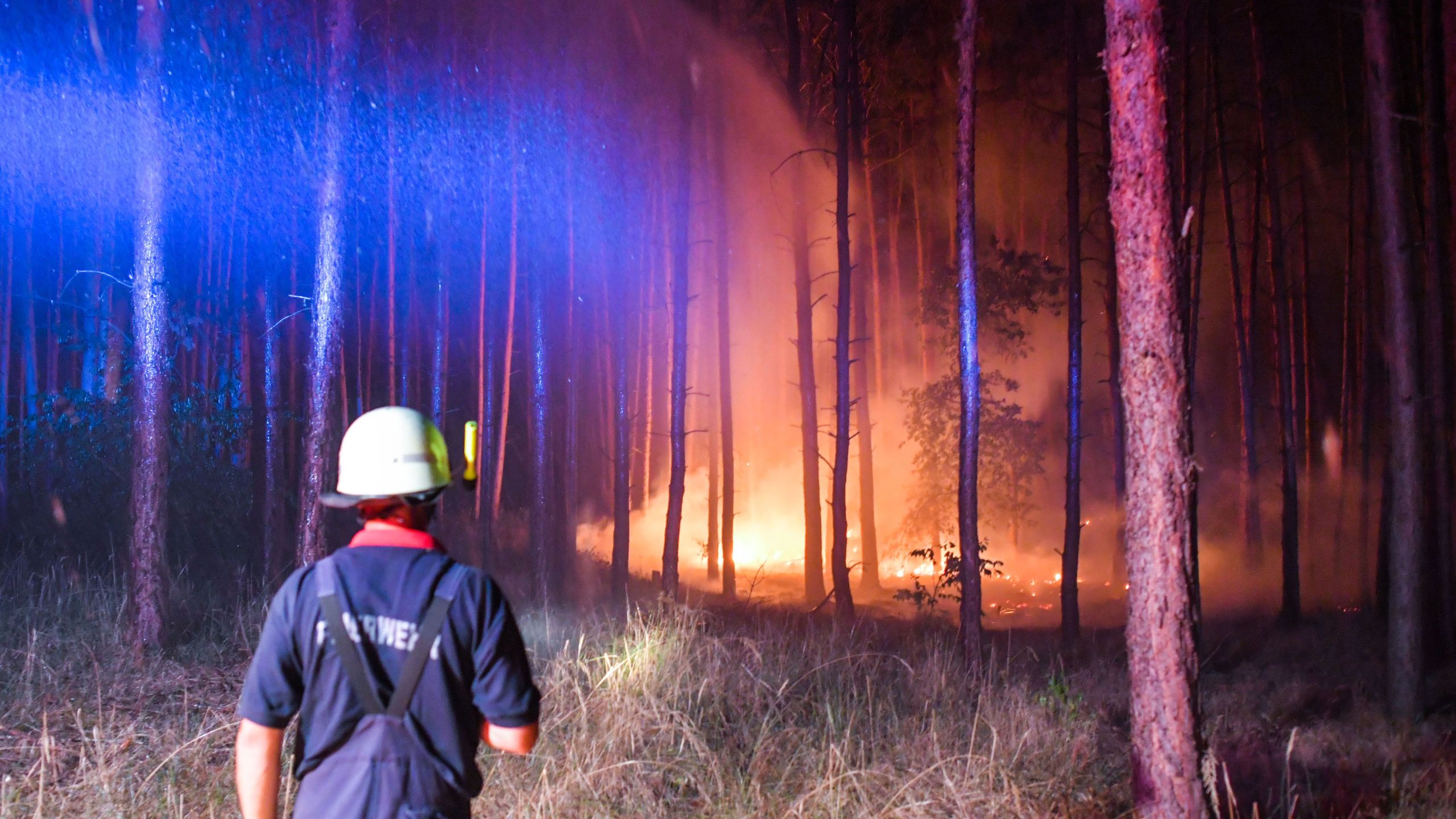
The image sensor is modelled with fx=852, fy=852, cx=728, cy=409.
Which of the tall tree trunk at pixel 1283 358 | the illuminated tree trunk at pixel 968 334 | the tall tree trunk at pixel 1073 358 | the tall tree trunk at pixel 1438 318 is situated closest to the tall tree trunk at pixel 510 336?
the illuminated tree trunk at pixel 968 334

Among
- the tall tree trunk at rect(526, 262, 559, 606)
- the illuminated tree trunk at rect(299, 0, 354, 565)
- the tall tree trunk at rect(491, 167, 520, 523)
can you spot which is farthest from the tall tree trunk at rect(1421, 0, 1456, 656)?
the tall tree trunk at rect(491, 167, 520, 523)

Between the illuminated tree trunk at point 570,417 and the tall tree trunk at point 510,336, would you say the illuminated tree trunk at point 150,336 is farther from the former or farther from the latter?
the tall tree trunk at point 510,336

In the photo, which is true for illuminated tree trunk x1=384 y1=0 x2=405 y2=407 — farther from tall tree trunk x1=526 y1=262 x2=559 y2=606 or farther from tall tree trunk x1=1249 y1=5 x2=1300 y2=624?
tall tree trunk x1=1249 y1=5 x2=1300 y2=624

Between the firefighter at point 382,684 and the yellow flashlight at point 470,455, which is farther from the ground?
the yellow flashlight at point 470,455

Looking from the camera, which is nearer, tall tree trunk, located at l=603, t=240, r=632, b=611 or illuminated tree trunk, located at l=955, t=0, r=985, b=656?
illuminated tree trunk, located at l=955, t=0, r=985, b=656

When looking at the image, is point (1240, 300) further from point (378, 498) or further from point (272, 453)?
point (378, 498)

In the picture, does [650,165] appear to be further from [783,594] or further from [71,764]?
[71,764]

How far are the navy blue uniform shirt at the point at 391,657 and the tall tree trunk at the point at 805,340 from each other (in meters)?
16.2

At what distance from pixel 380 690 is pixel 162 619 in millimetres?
7562

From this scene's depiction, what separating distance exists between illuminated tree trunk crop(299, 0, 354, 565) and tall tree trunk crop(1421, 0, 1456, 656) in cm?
1272

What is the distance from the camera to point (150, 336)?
8891 mm

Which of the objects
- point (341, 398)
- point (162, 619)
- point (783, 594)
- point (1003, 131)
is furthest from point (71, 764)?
point (1003, 131)

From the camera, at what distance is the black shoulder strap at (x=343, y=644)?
85.0 inches

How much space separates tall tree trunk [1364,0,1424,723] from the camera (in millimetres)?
8844
